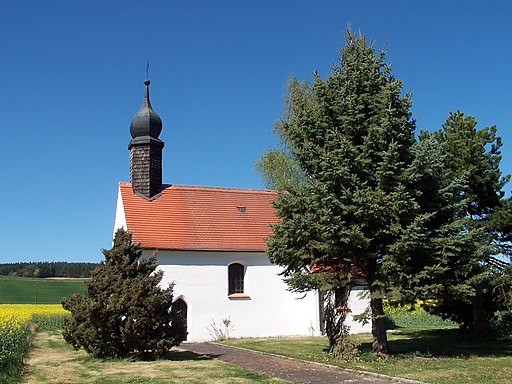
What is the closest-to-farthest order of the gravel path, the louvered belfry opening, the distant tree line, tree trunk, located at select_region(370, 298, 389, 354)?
1. the gravel path
2. tree trunk, located at select_region(370, 298, 389, 354)
3. the louvered belfry opening
4. the distant tree line

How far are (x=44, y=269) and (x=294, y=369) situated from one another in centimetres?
8082

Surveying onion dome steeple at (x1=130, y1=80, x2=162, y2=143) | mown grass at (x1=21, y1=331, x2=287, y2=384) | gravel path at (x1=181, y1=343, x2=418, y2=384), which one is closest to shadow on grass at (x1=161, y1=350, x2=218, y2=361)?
mown grass at (x1=21, y1=331, x2=287, y2=384)

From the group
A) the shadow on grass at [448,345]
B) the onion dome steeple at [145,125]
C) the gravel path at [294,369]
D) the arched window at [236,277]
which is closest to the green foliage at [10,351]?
the gravel path at [294,369]

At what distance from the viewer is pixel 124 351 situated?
55.4 ft

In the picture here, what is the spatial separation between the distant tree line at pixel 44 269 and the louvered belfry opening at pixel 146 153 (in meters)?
59.3

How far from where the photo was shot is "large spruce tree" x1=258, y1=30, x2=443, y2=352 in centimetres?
1533

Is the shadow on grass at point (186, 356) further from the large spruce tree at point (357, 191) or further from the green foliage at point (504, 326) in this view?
the green foliage at point (504, 326)

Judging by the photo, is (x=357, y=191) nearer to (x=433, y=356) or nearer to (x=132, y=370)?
(x=433, y=356)

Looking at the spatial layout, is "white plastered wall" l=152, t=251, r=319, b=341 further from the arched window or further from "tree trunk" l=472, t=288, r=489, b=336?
"tree trunk" l=472, t=288, r=489, b=336

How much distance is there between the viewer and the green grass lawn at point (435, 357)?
12508 mm

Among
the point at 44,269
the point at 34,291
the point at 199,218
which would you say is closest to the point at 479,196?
the point at 199,218

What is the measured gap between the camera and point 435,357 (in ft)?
53.0

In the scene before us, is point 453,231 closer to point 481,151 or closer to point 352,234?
point 352,234

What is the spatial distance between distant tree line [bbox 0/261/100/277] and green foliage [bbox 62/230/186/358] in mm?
70365
